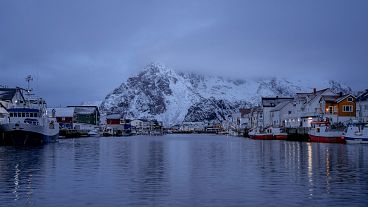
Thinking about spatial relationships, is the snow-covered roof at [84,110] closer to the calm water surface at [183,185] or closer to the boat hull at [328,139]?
the boat hull at [328,139]

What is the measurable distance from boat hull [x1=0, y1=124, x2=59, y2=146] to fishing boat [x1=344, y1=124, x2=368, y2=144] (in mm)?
44860

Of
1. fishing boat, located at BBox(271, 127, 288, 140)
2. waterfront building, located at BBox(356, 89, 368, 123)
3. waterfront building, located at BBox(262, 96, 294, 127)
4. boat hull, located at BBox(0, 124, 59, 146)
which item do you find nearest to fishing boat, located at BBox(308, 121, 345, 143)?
waterfront building, located at BBox(356, 89, 368, 123)

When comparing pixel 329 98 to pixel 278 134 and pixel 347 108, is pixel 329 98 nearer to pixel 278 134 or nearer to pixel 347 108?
pixel 347 108

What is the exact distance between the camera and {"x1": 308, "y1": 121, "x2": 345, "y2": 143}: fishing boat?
84812mm

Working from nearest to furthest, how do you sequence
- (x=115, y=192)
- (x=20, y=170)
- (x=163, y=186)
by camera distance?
(x=115, y=192), (x=163, y=186), (x=20, y=170)

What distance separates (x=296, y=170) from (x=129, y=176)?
33.5ft

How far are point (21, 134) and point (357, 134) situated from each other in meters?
46.9

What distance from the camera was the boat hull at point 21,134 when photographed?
72375 mm

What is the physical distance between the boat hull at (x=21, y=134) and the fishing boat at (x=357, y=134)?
4486 cm

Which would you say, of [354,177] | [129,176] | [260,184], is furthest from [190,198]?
[354,177]

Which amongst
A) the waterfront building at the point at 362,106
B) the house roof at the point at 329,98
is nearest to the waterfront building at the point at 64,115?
the house roof at the point at 329,98

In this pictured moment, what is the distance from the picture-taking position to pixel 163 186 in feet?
77.7

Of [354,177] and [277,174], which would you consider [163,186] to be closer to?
[277,174]

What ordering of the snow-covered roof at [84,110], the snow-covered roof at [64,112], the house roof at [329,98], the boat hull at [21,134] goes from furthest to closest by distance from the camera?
the snow-covered roof at [84,110], the snow-covered roof at [64,112], the house roof at [329,98], the boat hull at [21,134]
